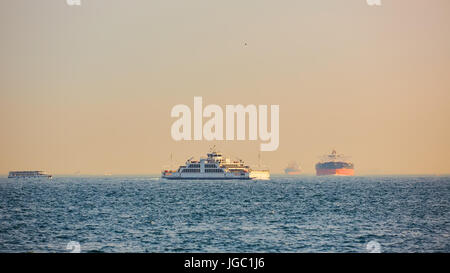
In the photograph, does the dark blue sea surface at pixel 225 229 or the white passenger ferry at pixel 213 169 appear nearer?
the dark blue sea surface at pixel 225 229

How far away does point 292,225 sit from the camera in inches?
1847

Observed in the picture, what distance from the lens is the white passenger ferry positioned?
7397 inches

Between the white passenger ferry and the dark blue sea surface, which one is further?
the white passenger ferry

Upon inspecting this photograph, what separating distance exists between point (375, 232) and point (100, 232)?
20.5 metres

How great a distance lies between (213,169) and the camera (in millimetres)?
189250

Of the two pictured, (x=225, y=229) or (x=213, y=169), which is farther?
(x=213, y=169)

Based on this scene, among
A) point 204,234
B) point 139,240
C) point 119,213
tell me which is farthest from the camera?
point 119,213

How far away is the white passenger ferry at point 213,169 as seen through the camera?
18788 centimetres
